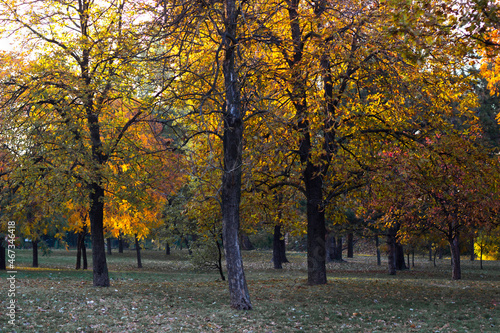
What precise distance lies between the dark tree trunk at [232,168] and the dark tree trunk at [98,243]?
555 centimetres

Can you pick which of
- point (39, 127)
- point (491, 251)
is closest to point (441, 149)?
point (39, 127)

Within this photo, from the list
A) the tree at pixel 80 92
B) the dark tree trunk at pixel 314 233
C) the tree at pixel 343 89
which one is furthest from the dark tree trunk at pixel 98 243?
the dark tree trunk at pixel 314 233

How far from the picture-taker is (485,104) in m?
30.1

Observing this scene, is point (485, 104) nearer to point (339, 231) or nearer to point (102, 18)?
point (339, 231)

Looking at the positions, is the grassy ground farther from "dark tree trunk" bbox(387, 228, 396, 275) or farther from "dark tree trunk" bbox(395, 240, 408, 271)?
"dark tree trunk" bbox(395, 240, 408, 271)

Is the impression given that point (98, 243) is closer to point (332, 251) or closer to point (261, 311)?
point (261, 311)

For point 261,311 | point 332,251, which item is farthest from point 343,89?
point 332,251

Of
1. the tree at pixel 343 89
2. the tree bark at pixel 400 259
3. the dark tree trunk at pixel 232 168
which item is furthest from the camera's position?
the tree bark at pixel 400 259

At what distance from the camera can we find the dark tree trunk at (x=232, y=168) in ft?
34.4

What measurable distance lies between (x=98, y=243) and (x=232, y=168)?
7110mm

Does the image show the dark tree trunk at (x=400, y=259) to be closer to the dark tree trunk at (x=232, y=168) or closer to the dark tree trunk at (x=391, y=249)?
the dark tree trunk at (x=391, y=249)

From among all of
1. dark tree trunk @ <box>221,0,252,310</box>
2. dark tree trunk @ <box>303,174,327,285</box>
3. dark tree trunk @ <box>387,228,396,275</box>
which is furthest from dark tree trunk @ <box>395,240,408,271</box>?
dark tree trunk @ <box>221,0,252,310</box>

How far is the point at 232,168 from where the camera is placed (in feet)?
36.0

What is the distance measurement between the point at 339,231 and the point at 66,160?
2079 cm
